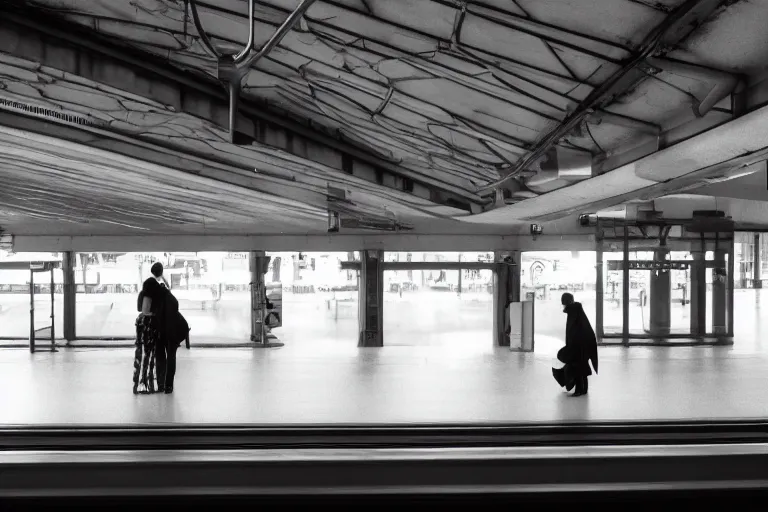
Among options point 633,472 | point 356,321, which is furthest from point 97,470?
point 356,321

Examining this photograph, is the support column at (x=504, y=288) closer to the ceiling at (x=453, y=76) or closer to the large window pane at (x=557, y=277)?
the large window pane at (x=557, y=277)

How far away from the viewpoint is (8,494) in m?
3.22

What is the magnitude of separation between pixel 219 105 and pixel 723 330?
13.5m

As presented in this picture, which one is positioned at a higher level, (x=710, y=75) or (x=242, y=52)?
(x=242, y=52)

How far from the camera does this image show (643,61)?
3.16 meters

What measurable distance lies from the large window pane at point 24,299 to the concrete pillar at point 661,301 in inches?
531

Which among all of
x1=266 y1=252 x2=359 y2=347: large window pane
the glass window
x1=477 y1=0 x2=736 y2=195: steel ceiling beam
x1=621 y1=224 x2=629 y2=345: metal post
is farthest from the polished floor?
the glass window

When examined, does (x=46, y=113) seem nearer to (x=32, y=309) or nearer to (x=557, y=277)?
(x=32, y=309)

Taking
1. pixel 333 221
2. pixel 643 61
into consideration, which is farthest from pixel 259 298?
pixel 643 61

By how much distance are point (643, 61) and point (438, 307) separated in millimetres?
14478

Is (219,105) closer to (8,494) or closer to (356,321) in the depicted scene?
(8,494)

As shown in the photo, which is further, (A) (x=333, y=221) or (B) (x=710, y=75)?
(A) (x=333, y=221)

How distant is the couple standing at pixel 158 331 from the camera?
8.12 m

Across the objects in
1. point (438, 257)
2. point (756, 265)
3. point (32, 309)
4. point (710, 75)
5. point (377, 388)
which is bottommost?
Result: point (377, 388)
